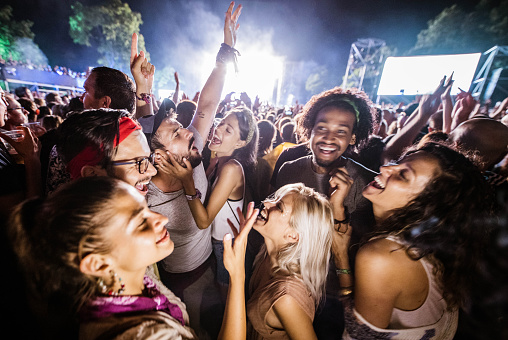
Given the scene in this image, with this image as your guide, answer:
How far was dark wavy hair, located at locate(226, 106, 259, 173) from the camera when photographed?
2657 mm

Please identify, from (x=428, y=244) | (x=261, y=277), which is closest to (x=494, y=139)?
(x=428, y=244)

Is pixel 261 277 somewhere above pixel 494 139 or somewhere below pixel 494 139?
below

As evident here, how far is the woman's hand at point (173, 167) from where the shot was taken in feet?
5.78

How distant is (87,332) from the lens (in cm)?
91

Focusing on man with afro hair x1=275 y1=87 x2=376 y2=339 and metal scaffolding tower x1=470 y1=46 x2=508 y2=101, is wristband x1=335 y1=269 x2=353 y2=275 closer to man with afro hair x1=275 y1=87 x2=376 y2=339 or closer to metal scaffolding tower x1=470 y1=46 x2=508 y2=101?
man with afro hair x1=275 y1=87 x2=376 y2=339

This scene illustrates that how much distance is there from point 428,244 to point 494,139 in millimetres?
2257

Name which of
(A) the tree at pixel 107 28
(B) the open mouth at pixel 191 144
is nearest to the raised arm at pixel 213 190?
(B) the open mouth at pixel 191 144

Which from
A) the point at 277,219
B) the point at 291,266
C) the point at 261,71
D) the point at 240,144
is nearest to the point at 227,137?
the point at 240,144

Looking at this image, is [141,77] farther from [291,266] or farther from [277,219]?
[291,266]

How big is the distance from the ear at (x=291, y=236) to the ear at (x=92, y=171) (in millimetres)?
1465

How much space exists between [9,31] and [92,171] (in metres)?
44.9

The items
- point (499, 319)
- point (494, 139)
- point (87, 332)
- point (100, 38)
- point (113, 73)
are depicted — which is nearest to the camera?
point (499, 319)

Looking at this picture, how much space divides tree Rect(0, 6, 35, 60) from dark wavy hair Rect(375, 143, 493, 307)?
44.9 m

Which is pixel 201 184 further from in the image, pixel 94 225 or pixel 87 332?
pixel 87 332
